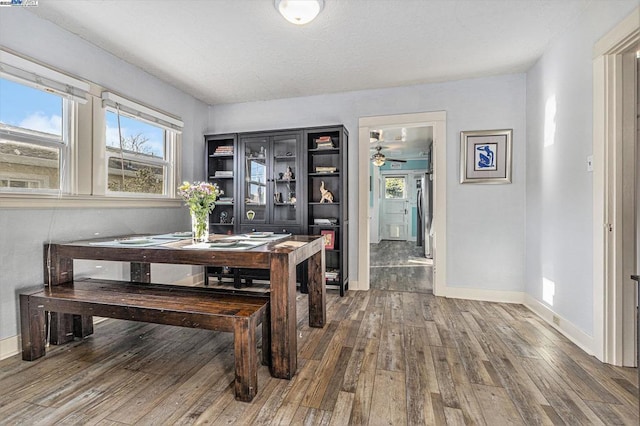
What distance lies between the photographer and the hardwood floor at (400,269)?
399 centimetres

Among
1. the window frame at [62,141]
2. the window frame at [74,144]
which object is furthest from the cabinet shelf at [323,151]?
the window frame at [62,141]

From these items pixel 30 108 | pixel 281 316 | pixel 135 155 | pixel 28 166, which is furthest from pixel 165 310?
pixel 135 155

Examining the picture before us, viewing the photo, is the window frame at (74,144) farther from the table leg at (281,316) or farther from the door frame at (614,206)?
the door frame at (614,206)

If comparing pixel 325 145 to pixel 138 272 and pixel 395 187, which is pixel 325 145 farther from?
pixel 395 187

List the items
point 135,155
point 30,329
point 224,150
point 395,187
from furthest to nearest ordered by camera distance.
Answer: point 395,187 → point 224,150 → point 135,155 → point 30,329

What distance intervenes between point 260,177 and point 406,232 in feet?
20.1

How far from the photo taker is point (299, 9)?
6.69 feet

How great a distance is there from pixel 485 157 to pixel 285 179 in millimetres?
2364

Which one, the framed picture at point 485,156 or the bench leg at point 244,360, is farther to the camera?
the framed picture at point 485,156

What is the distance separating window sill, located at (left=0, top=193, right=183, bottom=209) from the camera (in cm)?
207

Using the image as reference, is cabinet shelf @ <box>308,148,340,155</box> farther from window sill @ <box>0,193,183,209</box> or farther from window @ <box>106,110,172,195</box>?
window sill @ <box>0,193,183,209</box>

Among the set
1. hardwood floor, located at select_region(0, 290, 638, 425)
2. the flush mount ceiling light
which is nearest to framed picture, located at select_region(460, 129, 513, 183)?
hardwood floor, located at select_region(0, 290, 638, 425)

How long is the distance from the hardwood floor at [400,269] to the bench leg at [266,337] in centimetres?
221

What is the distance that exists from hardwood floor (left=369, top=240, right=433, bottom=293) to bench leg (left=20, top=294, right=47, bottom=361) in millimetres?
3232
